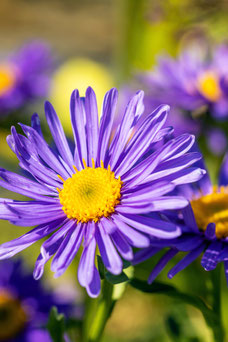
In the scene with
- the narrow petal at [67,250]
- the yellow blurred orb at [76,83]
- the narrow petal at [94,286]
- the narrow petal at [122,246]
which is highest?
the yellow blurred orb at [76,83]

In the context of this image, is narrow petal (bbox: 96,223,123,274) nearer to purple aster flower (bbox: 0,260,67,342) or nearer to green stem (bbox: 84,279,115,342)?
green stem (bbox: 84,279,115,342)

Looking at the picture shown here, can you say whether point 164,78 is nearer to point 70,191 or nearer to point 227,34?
point 227,34

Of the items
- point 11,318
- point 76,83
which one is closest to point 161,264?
point 11,318

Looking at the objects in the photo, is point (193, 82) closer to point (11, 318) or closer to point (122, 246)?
point (11, 318)

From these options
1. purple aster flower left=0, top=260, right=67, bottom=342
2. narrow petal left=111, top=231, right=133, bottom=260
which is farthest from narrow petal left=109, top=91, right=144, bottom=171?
purple aster flower left=0, top=260, right=67, bottom=342

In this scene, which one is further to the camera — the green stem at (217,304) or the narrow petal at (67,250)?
the green stem at (217,304)

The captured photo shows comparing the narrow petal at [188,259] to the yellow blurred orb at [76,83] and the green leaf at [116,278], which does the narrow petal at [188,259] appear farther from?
the yellow blurred orb at [76,83]

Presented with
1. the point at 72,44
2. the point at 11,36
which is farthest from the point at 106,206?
the point at 11,36

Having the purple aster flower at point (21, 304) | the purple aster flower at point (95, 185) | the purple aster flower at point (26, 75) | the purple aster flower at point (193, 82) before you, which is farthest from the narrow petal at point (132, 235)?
the purple aster flower at point (26, 75)
